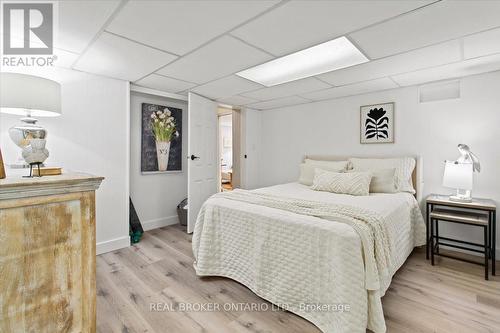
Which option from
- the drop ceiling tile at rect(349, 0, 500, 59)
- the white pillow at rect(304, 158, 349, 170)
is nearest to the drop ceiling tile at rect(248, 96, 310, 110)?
the white pillow at rect(304, 158, 349, 170)

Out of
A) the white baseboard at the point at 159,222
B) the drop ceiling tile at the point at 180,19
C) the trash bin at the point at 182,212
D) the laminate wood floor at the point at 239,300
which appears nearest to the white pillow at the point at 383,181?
the laminate wood floor at the point at 239,300

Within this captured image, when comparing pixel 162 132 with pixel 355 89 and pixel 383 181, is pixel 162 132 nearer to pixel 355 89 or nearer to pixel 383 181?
pixel 355 89

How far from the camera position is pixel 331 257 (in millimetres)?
1530

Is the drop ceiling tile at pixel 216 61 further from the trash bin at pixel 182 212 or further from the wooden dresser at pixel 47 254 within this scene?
the trash bin at pixel 182 212

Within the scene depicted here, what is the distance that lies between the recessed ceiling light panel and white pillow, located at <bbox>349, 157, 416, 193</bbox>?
134 centimetres

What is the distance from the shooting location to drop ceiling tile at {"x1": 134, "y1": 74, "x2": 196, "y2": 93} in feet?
9.35

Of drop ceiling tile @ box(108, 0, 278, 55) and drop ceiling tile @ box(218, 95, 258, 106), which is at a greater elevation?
drop ceiling tile @ box(218, 95, 258, 106)

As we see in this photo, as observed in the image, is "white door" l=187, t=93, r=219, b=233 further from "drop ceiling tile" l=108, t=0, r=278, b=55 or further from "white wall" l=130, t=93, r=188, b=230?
"drop ceiling tile" l=108, t=0, r=278, b=55

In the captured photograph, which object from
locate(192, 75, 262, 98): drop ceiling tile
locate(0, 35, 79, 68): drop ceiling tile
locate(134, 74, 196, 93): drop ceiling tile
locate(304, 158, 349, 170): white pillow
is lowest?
locate(304, 158, 349, 170): white pillow

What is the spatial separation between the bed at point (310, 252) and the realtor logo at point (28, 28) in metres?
1.85

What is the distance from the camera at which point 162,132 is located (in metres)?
3.66

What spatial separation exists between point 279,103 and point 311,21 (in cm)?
249

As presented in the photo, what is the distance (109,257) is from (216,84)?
7.93ft

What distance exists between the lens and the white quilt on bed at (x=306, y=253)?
1433 millimetres
